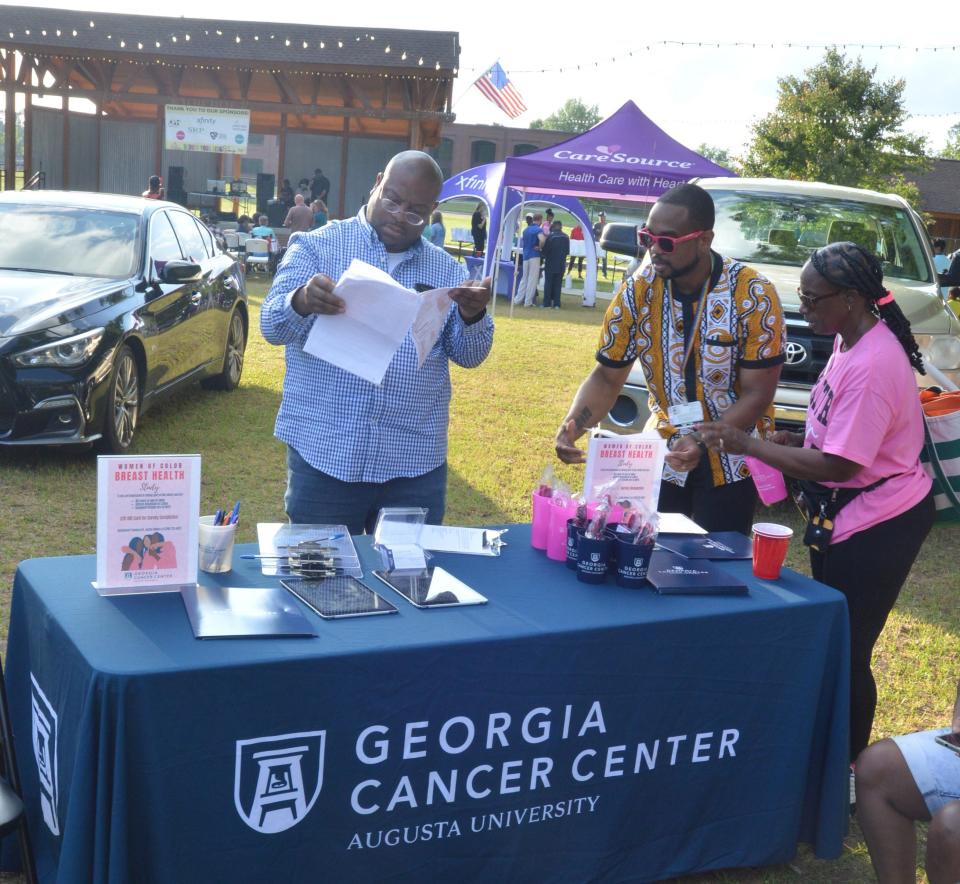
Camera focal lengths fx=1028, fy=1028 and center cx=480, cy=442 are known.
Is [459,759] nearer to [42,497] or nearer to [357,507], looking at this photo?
[357,507]

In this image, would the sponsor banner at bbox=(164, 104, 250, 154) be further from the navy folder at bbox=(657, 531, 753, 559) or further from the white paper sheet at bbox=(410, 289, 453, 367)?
the navy folder at bbox=(657, 531, 753, 559)

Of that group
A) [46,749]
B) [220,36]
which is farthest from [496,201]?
[46,749]

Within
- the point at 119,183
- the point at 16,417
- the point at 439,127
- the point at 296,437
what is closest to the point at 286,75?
the point at 439,127

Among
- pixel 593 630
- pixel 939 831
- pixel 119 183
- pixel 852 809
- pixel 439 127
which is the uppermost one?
pixel 439 127

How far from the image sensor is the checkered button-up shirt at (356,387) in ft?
10.4

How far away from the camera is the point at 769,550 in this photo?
3105 millimetres

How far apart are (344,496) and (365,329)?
1.99ft

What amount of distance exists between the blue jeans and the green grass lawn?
4.73 ft

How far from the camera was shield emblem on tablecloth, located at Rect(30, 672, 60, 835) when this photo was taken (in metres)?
2.38

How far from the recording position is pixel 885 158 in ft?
87.1

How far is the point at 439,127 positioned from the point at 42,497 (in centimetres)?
2181

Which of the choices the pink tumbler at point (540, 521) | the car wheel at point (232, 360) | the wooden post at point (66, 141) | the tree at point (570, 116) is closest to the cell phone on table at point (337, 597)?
the pink tumbler at point (540, 521)

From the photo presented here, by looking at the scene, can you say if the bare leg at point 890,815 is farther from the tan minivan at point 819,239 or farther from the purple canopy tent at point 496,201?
the purple canopy tent at point 496,201

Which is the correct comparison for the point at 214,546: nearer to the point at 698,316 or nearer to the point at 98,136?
the point at 698,316
